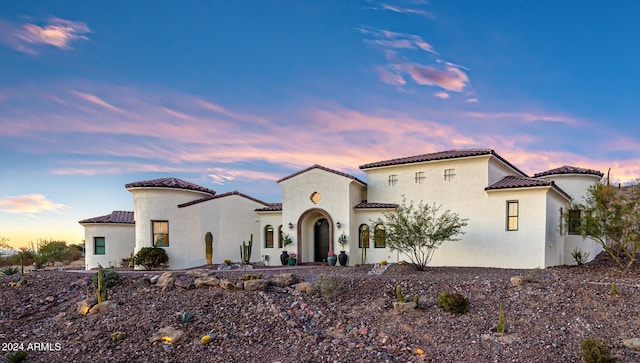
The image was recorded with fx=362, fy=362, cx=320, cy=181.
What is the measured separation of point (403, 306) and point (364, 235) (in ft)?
30.0

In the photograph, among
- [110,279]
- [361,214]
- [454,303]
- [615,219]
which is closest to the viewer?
[454,303]

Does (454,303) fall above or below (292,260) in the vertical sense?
above

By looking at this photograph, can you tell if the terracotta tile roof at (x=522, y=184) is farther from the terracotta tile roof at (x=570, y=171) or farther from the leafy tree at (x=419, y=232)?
the terracotta tile roof at (x=570, y=171)

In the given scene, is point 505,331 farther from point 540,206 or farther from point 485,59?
point 485,59

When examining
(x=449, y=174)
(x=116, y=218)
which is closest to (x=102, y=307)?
(x=116, y=218)

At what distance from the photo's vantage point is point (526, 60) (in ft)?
49.5

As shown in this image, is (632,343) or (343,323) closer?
(632,343)

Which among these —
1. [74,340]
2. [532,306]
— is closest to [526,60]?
[532,306]

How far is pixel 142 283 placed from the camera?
44.4 ft

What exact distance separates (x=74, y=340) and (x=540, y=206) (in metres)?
18.0

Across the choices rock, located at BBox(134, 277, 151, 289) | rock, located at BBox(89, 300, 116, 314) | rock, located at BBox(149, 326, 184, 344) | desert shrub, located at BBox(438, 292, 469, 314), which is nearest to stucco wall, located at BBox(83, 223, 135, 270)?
rock, located at BBox(134, 277, 151, 289)

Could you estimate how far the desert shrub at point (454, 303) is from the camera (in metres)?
9.91

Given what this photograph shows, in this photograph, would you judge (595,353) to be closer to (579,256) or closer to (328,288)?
(328,288)

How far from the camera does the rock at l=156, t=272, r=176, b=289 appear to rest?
42.6ft
